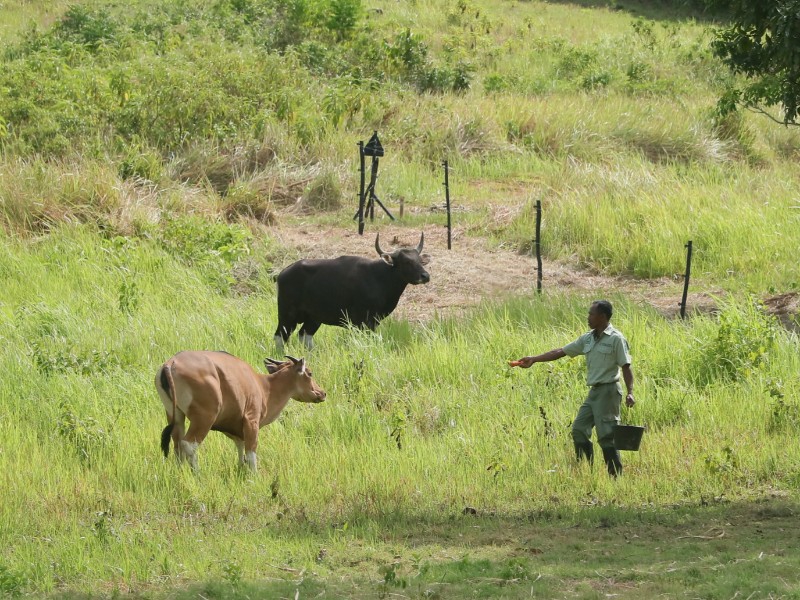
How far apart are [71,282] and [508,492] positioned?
885 cm

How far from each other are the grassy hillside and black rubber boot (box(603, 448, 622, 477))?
0.19 meters

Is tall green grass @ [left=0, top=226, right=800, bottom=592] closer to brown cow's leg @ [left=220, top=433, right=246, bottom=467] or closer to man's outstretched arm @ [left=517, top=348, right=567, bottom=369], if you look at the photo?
brown cow's leg @ [left=220, top=433, right=246, bottom=467]

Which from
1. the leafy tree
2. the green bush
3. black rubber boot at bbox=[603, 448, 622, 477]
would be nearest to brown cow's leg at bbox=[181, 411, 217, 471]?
black rubber boot at bbox=[603, 448, 622, 477]

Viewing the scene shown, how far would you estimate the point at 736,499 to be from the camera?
30.7 feet

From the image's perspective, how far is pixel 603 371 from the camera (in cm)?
946

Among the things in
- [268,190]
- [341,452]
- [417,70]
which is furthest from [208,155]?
[341,452]

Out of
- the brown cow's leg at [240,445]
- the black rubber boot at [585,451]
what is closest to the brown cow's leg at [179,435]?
the brown cow's leg at [240,445]

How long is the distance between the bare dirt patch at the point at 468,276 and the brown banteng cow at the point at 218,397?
15.2 feet

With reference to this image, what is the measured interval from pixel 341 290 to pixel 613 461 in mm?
4995

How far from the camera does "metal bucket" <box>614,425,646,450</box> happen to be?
918 cm

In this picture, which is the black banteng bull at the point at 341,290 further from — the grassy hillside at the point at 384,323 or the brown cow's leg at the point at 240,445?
the brown cow's leg at the point at 240,445

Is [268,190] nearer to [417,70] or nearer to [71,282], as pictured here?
[71,282]

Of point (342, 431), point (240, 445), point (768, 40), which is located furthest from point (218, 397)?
point (768, 40)

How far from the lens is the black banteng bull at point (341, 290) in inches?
546
